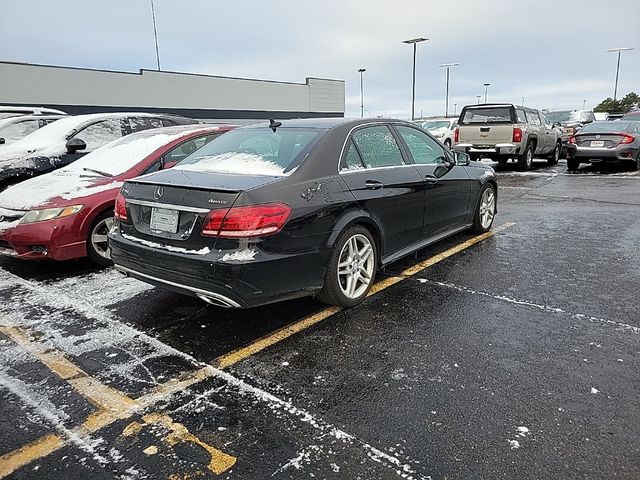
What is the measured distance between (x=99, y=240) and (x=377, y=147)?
296 cm

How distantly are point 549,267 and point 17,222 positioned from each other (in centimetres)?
526

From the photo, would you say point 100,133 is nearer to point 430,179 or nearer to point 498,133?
point 430,179

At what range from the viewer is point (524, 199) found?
9312 millimetres

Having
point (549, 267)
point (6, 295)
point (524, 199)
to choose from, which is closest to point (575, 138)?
point (524, 199)

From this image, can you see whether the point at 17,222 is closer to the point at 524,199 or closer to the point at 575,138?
the point at 524,199

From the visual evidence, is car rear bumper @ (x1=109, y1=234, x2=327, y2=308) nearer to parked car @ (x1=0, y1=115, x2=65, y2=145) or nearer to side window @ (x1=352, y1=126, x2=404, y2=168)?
side window @ (x1=352, y1=126, x2=404, y2=168)

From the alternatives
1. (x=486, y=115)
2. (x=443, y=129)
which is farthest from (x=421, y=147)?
(x=443, y=129)

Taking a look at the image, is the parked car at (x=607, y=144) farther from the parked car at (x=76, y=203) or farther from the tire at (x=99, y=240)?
the tire at (x=99, y=240)

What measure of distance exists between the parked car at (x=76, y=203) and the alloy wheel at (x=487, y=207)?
3.69 m

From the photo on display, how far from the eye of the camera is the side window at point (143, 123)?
22.9 feet

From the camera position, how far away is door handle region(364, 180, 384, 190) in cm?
401

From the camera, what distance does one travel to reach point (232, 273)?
3107 mm

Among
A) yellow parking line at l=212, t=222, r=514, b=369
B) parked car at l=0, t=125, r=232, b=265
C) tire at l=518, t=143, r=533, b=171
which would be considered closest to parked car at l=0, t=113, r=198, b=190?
parked car at l=0, t=125, r=232, b=265

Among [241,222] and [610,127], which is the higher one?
[610,127]
